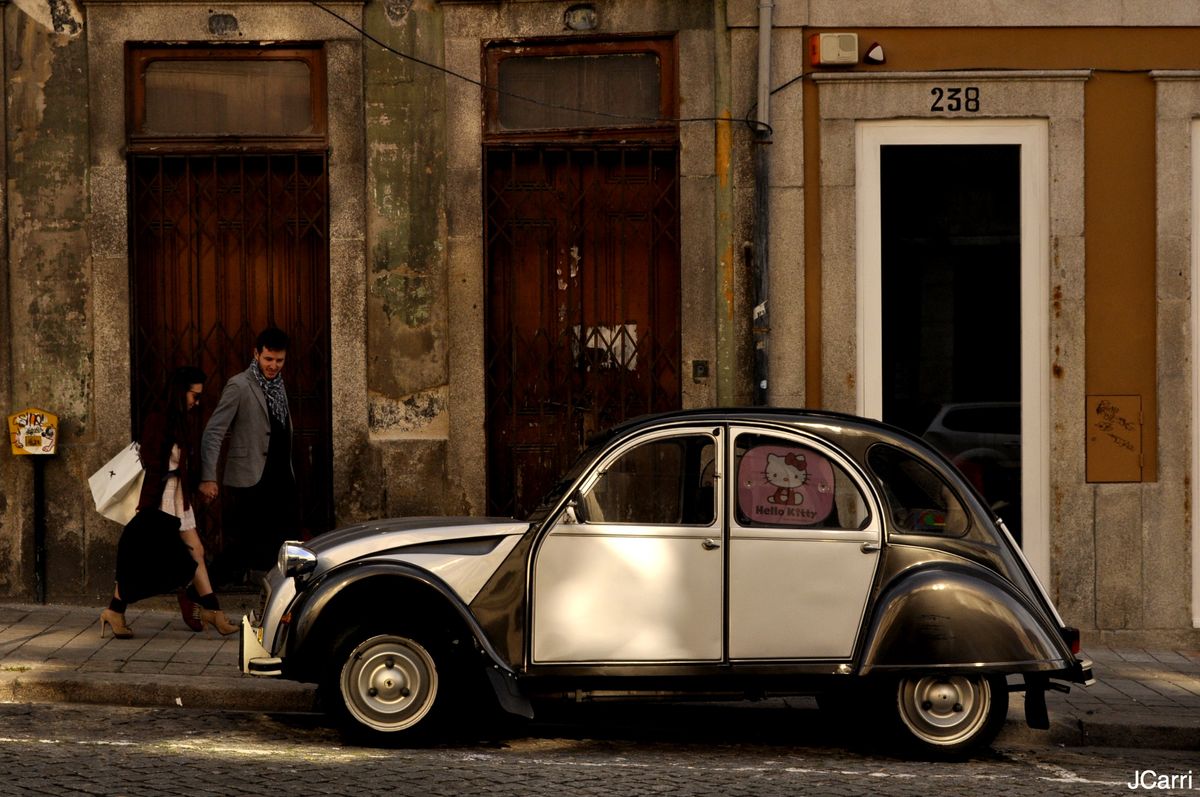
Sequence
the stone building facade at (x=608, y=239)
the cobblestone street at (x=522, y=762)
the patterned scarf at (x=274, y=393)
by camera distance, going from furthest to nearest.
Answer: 1. the stone building facade at (x=608, y=239)
2. the patterned scarf at (x=274, y=393)
3. the cobblestone street at (x=522, y=762)

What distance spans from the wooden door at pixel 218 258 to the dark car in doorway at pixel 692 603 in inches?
182

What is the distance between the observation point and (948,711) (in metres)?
7.39

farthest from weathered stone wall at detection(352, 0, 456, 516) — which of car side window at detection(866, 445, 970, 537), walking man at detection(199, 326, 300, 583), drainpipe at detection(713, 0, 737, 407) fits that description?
car side window at detection(866, 445, 970, 537)

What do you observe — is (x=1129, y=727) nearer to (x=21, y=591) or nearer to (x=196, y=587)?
(x=196, y=587)

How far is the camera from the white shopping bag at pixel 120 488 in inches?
388

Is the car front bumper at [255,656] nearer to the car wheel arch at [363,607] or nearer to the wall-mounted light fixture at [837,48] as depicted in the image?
the car wheel arch at [363,607]

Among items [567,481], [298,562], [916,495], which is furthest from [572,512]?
[916,495]

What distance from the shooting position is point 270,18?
1170 centimetres

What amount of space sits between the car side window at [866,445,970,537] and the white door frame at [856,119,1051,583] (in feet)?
14.0

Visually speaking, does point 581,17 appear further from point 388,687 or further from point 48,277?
point 388,687

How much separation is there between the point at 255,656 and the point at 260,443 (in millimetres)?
3210

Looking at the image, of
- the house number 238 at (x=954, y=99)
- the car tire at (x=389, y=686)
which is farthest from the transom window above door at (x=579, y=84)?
the car tire at (x=389, y=686)

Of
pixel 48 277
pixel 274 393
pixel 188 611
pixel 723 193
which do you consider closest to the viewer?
pixel 188 611

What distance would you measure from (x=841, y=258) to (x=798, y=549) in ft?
15.7
